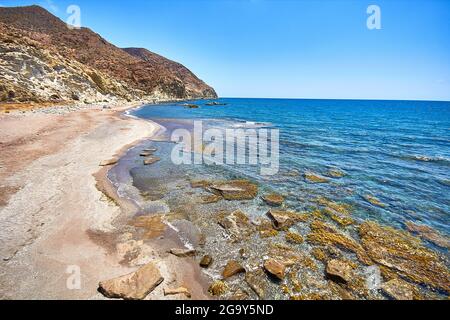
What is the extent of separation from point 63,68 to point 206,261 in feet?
211

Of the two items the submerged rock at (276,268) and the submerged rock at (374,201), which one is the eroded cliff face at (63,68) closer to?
the submerged rock at (276,268)

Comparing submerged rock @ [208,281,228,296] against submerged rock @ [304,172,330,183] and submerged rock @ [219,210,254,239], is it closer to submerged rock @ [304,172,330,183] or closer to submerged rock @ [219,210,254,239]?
submerged rock @ [219,210,254,239]

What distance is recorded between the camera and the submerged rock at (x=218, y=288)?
6103mm

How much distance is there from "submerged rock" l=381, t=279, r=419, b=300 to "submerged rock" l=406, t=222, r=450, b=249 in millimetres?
3640

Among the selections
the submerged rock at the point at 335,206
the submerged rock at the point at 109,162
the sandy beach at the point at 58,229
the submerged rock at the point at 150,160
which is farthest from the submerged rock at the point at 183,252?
the submerged rock at the point at 109,162

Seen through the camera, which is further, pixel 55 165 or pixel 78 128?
pixel 78 128

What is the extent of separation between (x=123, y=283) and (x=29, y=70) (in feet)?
183

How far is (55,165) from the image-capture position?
13.9 meters

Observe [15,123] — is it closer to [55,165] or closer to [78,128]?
[78,128]

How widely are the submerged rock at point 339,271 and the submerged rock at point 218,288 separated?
3.25 meters

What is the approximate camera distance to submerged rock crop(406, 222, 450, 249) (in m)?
8.95

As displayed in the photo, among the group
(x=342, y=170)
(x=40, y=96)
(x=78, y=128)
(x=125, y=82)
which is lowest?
(x=342, y=170)

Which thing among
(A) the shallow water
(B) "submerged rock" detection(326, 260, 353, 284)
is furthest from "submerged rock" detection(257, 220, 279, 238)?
(B) "submerged rock" detection(326, 260, 353, 284)
